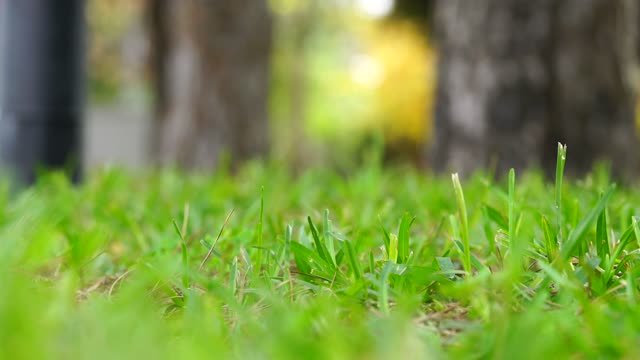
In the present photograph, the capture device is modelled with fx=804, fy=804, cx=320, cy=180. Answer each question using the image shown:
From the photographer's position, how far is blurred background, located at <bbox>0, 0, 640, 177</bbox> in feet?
12.9

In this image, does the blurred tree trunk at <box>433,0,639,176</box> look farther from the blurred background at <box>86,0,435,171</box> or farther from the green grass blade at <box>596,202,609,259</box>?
the green grass blade at <box>596,202,609,259</box>

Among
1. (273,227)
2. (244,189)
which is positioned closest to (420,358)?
(273,227)

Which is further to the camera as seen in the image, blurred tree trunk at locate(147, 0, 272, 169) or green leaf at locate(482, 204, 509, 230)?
blurred tree trunk at locate(147, 0, 272, 169)

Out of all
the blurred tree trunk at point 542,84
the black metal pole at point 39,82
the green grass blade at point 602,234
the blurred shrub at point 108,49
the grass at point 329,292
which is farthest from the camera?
the blurred shrub at point 108,49

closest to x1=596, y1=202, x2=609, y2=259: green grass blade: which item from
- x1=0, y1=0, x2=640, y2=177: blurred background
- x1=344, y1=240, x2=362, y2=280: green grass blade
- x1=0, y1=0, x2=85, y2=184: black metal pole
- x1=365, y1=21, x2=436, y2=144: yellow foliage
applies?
x1=344, y1=240, x2=362, y2=280: green grass blade

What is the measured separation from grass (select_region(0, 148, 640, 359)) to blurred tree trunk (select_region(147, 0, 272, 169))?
4645 mm

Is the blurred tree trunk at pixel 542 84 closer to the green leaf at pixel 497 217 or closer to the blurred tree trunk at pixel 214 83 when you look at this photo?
the green leaf at pixel 497 217

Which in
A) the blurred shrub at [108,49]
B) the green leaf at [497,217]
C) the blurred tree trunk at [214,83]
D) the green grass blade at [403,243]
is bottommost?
the blurred shrub at [108,49]

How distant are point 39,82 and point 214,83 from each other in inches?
129

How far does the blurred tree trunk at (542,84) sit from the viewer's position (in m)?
3.92

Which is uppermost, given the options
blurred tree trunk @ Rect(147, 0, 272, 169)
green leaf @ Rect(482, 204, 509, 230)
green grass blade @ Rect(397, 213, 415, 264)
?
→ green grass blade @ Rect(397, 213, 415, 264)

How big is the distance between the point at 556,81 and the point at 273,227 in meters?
2.77

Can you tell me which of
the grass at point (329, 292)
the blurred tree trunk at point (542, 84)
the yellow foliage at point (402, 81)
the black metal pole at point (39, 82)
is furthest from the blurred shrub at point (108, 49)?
the grass at point (329, 292)

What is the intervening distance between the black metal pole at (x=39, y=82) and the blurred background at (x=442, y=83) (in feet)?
0.99
